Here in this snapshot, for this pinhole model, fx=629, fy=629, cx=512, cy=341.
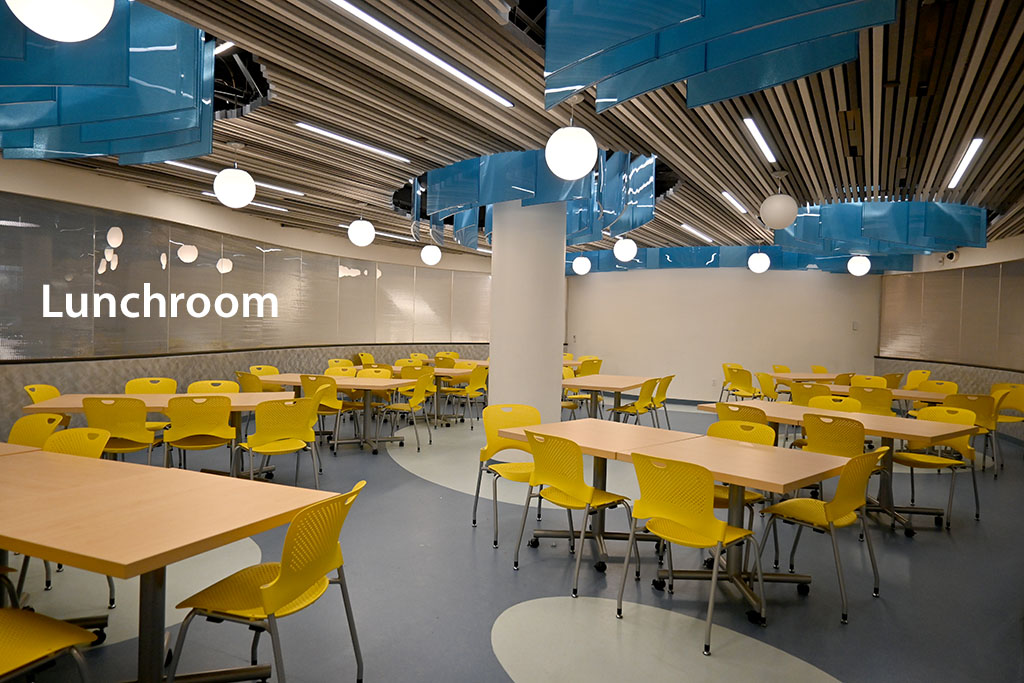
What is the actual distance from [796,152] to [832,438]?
11.4ft

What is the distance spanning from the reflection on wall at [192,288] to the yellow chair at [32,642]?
6.39m

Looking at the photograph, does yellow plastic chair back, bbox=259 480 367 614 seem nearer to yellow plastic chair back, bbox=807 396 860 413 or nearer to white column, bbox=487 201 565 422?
white column, bbox=487 201 565 422

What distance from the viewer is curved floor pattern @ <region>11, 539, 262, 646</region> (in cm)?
336

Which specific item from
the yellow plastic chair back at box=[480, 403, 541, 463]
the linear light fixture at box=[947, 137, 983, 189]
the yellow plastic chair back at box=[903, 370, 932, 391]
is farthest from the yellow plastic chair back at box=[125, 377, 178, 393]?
the yellow plastic chair back at box=[903, 370, 932, 391]

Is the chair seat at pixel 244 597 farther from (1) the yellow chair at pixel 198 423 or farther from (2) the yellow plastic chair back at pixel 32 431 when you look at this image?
(1) the yellow chair at pixel 198 423

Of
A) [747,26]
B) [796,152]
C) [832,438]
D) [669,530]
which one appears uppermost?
[796,152]

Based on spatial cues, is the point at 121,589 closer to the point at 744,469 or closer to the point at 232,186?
the point at 232,186

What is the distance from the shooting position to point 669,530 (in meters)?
3.32

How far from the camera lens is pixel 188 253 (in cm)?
960

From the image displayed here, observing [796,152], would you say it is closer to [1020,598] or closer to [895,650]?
[1020,598]

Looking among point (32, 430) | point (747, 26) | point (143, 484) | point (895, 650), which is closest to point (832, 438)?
point (895, 650)

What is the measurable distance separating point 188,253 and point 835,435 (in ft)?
29.8

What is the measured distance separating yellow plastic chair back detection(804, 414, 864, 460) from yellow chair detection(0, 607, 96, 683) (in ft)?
14.7

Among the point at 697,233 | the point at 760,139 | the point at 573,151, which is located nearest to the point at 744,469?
the point at 573,151
